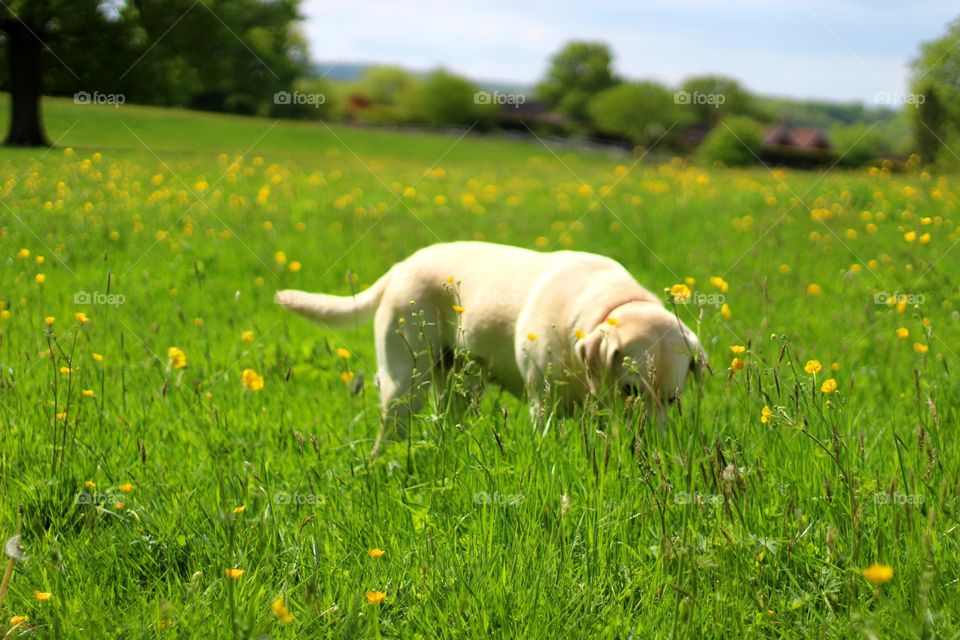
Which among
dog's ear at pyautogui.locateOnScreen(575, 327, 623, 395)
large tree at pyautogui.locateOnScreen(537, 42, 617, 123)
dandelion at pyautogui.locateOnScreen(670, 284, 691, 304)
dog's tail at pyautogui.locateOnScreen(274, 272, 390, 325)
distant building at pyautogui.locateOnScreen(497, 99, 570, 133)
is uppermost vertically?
large tree at pyautogui.locateOnScreen(537, 42, 617, 123)

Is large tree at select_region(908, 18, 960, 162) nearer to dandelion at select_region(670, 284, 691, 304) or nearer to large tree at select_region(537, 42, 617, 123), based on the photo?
dandelion at select_region(670, 284, 691, 304)

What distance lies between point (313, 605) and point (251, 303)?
172 inches

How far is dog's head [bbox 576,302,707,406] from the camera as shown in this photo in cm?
325

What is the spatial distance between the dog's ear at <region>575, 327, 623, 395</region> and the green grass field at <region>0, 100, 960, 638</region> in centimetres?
21

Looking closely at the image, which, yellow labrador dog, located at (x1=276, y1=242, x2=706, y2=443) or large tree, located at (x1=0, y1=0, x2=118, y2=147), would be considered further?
large tree, located at (x1=0, y1=0, x2=118, y2=147)

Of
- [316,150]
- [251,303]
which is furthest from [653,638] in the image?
[316,150]

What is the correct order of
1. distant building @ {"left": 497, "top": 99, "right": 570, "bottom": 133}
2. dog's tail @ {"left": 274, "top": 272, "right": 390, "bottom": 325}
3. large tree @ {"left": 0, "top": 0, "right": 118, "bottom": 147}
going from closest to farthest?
1. dog's tail @ {"left": 274, "top": 272, "right": 390, "bottom": 325}
2. large tree @ {"left": 0, "top": 0, "right": 118, "bottom": 147}
3. distant building @ {"left": 497, "top": 99, "right": 570, "bottom": 133}

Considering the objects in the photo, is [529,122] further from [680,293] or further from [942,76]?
[680,293]

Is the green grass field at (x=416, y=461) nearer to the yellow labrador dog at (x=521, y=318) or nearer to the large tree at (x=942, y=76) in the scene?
the yellow labrador dog at (x=521, y=318)

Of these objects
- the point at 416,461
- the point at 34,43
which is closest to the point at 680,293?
the point at 416,461

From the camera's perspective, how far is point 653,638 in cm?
212

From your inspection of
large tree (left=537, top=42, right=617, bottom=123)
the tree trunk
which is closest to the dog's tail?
the tree trunk

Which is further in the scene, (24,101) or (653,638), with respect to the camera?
(24,101)

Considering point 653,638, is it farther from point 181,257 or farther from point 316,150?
point 316,150
